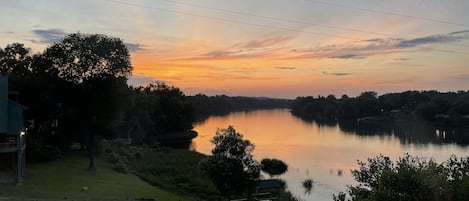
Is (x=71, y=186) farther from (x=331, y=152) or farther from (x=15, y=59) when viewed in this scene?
(x=331, y=152)

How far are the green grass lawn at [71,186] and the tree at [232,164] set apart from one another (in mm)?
3039

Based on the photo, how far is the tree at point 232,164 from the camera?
1131 inches

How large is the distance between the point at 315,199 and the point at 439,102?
4067 inches

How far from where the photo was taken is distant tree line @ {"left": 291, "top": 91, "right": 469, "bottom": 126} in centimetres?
11781

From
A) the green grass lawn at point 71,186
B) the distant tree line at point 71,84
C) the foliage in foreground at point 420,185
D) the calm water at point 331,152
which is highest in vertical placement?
the distant tree line at point 71,84

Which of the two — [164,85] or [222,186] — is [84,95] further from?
[164,85]

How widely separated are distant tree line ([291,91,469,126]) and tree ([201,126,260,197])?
93871mm

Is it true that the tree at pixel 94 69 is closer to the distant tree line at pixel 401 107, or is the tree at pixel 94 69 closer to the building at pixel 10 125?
the building at pixel 10 125

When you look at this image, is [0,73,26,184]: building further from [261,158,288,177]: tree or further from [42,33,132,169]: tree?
[261,158,288,177]: tree

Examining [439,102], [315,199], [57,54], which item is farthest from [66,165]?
[439,102]

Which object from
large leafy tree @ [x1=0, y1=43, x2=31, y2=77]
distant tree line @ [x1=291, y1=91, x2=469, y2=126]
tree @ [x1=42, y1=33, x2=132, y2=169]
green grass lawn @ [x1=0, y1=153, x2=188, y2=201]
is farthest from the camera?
distant tree line @ [x1=291, y1=91, x2=469, y2=126]

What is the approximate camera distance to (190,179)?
3881cm

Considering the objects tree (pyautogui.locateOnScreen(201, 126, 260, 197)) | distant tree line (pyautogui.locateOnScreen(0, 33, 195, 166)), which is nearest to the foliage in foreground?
tree (pyautogui.locateOnScreen(201, 126, 260, 197))

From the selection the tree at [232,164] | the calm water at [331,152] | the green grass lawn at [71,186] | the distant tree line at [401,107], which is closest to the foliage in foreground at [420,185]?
the green grass lawn at [71,186]
